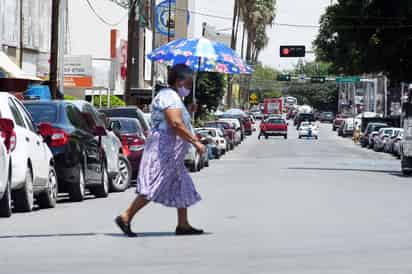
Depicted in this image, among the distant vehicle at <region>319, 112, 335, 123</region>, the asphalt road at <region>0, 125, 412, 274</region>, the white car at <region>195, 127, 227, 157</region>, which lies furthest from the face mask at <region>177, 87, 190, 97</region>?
the distant vehicle at <region>319, 112, 335, 123</region>

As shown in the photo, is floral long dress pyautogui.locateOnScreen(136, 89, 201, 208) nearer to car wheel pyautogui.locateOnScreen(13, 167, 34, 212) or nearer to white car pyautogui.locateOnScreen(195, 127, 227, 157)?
car wheel pyautogui.locateOnScreen(13, 167, 34, 212)

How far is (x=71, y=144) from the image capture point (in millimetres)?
20078

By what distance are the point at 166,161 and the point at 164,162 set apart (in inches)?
1.0

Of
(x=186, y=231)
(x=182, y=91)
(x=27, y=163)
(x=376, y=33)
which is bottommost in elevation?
(x=186, y=231)

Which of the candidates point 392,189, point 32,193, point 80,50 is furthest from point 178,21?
point 32,193

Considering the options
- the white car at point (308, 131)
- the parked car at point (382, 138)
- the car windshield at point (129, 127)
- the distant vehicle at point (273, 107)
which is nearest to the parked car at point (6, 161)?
the car windshield at point (129, 127)

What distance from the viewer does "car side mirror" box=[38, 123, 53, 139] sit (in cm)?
1917

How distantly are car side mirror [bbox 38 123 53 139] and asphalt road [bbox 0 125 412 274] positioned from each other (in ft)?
3.92

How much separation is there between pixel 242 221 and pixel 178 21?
99.3 meters

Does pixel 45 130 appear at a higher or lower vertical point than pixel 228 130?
higher

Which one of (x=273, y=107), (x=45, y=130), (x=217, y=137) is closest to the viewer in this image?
(x=45, y=130)

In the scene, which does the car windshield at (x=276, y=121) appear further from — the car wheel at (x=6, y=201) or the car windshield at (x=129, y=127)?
the car wheel at (x=6, y=201)

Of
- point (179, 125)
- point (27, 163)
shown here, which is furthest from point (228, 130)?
point (179, 125)

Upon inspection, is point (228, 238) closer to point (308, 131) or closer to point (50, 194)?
point (50, 194)
